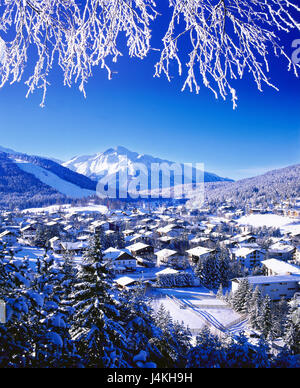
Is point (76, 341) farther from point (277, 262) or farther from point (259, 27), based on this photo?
point (277, 262)

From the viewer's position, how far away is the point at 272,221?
191 feet

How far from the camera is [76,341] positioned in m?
4.64

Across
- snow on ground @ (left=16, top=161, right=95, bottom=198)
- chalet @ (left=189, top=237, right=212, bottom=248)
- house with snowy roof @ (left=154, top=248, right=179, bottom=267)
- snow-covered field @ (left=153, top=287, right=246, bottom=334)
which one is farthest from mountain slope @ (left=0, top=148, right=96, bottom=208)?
snow-covered field @ (left=153, top=287, right=246, bottom=334)

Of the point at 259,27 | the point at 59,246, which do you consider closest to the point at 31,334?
the point at 259,27

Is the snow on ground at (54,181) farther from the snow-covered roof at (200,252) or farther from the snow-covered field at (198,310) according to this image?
the snow-covered field at (198,310)

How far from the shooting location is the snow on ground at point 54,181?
375 feet

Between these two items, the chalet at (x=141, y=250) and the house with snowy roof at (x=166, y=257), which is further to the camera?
the chalet at (x=141, y=250)

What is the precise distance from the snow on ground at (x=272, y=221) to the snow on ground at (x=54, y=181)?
7625 cm

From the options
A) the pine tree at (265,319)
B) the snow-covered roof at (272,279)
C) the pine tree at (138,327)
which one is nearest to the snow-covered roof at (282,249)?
the snow-covered roof at (272,279)

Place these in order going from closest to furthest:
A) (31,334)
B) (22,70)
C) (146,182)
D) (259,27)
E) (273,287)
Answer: (259,27)
(22,70)
(31,334)
(273,287)
(146,182)

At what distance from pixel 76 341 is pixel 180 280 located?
16.9 meters

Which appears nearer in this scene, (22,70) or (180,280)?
(22,70)

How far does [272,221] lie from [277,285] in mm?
46826

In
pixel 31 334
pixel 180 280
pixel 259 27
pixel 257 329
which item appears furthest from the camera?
pixel 180 280
